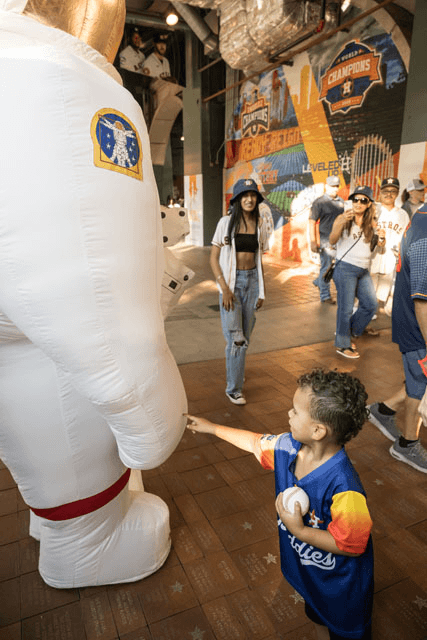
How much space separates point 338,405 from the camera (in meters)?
1.05

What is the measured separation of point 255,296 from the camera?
10.0 feet

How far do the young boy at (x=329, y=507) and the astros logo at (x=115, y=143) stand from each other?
2.27 ft

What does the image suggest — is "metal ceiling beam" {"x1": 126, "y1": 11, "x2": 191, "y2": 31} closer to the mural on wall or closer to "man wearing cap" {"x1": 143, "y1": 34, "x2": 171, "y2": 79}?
"man wearing cap" {"x1": 143, "y1": 34, "x2": 171, "y2": 79}

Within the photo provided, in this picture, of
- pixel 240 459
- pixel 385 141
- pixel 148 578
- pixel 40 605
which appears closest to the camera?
pixel 40 605

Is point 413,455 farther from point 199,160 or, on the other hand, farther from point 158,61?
point 158,61

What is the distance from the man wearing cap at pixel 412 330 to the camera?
1855mm

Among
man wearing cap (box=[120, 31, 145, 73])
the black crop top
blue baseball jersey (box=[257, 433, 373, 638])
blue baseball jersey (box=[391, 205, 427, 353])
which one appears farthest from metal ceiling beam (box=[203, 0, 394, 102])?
blue baseball jersey (box=[257, 433, 373, 638])

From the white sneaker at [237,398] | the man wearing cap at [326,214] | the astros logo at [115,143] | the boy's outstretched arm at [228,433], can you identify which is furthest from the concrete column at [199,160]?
the astros logo at [115,143]

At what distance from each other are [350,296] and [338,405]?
10.2 ft

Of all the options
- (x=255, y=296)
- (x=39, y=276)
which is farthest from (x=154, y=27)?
(x=39, y=276)

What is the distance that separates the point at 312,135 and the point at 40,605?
8.69 metres

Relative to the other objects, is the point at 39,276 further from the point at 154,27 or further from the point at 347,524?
the point at 154,27

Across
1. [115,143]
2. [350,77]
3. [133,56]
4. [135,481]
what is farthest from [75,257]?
[133,56]

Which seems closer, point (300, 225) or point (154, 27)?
point (300, 225)
